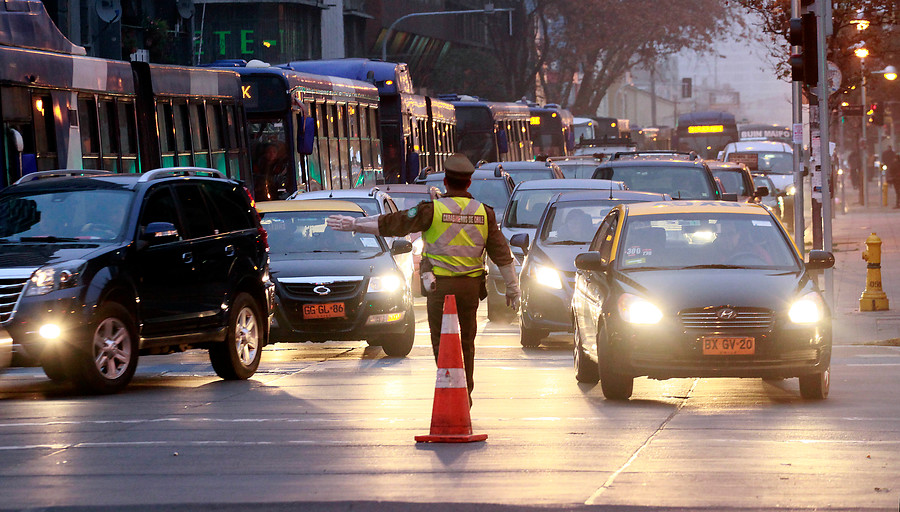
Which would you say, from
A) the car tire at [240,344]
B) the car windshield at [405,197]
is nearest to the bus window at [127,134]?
the car windshield at [405,197]

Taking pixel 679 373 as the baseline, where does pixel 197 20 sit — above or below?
above

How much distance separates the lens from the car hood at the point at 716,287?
38.9 ft

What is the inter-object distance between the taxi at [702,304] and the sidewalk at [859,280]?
525 centimetres

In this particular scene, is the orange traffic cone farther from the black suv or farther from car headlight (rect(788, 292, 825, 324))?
the black suv

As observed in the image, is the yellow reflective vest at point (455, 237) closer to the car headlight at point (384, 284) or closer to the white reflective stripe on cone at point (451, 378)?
the white reflective stripe on cone at point (451, 378)

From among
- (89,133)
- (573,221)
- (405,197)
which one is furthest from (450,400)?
(405,197)

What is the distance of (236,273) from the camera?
14461 mm

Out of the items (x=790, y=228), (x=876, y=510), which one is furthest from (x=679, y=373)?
(x=790, y=228)

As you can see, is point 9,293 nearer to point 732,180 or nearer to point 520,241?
point 520,241

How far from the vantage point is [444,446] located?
963 cm

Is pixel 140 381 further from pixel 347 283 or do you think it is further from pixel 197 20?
pixel 197 20

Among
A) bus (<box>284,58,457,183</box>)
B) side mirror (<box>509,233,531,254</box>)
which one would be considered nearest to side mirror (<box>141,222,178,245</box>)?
side mirror (<box>509,233,531,254</box>)

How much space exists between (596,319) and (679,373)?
110 centimetres

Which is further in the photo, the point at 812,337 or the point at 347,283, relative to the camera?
the point at 347,283
